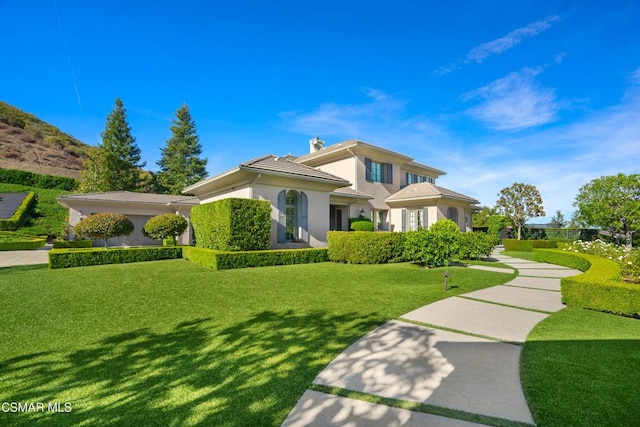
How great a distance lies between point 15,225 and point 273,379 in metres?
34.2

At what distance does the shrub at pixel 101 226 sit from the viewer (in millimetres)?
13844

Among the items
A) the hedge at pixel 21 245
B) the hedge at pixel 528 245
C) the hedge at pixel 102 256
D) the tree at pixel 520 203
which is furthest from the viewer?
the tree at pixel 520 203

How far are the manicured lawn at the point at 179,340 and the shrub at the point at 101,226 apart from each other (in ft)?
19.6

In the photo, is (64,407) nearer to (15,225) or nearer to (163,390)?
(163,390)

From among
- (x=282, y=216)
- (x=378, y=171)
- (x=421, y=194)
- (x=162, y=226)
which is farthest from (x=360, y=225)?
(x=162, y=226)

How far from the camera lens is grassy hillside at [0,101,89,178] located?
44.8 meters

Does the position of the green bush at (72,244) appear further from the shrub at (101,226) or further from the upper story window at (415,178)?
the upper story window at (415,178)

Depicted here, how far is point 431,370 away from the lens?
3.16 m

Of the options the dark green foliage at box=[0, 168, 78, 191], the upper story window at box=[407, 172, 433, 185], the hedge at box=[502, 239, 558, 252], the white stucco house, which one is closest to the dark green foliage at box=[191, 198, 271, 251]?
the white stucco house

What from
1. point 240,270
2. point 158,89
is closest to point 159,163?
point 158,89

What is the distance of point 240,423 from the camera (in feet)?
7.39

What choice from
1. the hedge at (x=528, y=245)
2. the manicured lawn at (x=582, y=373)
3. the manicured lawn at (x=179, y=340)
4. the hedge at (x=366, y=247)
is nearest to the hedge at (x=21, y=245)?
the manicured lawn at (x=179, y=340)

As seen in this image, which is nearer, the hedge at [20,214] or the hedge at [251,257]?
the hedge at [251,257]

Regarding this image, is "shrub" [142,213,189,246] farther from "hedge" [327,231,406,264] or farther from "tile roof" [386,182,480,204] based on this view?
"tile roof" [386,182,480,204]
